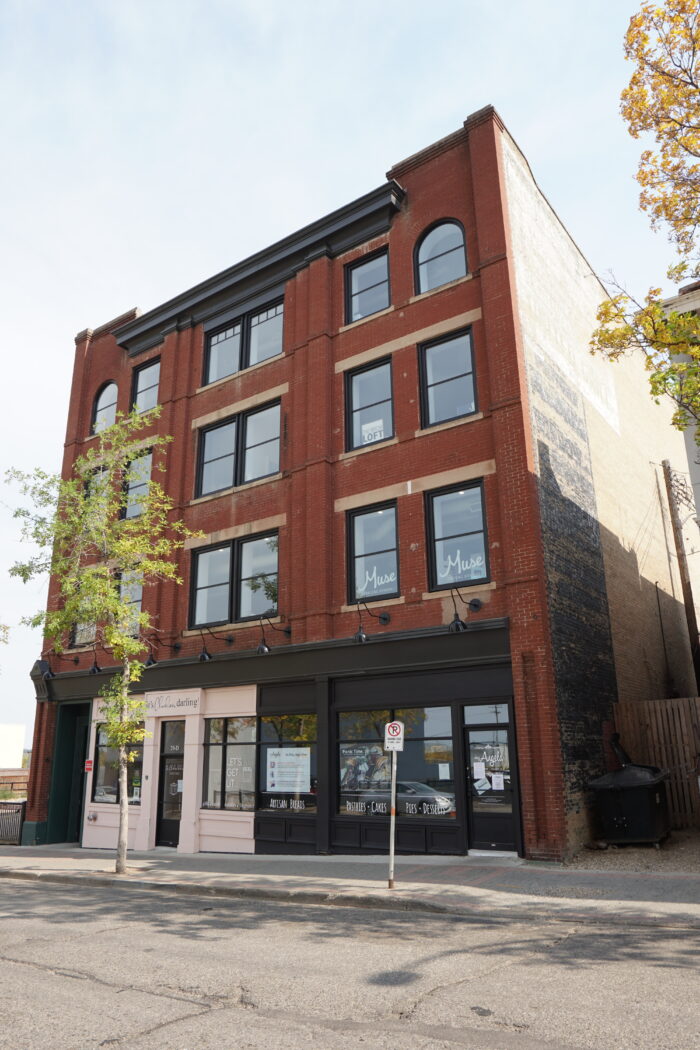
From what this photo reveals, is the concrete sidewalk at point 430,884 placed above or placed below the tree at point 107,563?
below

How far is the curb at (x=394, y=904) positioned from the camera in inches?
338

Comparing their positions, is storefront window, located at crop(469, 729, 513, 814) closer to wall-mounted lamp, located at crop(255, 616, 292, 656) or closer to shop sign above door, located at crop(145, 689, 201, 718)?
wall-mounted lamp, located at crop(255, 616, 292, 656)

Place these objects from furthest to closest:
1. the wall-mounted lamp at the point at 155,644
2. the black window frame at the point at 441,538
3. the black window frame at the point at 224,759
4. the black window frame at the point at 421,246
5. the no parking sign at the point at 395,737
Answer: the wall-mounted lamp at the point at 155,644, the black window frame at the point at 224,759, the black window frame at the point at 421,246, the black window frame at the point at 441,538, the no parking sign at the point at 395,737

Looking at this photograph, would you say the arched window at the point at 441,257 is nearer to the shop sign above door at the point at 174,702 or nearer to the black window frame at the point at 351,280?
the black window frame at the point at 351,280

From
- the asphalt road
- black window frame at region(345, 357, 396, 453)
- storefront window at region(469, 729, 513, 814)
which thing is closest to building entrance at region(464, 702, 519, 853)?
storefront window at region(469, 729, 513, 814)

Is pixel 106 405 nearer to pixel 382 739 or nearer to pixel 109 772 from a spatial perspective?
pixel 109 772

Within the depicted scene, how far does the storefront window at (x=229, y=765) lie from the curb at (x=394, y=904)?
3749mm

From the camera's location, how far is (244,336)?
20516 millimetres

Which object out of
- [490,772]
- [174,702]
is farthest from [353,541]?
[174,702]

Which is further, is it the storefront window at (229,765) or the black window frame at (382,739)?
the storefront window at (229,765)

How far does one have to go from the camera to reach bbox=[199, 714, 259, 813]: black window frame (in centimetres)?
1692

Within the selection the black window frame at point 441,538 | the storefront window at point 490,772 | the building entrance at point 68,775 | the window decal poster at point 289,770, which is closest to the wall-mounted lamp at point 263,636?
the window decal poster at point 289,770

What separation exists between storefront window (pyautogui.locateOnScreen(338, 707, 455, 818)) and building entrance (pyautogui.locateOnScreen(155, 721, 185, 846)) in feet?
16.2

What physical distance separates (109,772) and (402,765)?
9.60m
